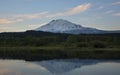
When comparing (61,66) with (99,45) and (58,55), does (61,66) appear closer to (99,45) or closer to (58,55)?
(58,55)

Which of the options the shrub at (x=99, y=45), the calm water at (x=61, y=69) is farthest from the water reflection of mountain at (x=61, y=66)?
the shrub at (x=99, y=45)

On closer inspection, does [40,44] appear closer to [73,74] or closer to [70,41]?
[70,41]

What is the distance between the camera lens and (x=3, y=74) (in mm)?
19578

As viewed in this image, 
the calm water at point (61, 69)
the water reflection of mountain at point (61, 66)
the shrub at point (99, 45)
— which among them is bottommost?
the shrub at point (99, 45)

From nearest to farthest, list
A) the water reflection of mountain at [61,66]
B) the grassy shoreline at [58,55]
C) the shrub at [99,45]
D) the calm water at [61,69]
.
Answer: the calm water at [61,69]
the water reflection of mountain at [61,66]
the grassy shoreline at [58,55]
the shrub at [99,45]

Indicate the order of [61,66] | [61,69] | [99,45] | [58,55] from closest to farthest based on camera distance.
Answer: [61,69] → [61,66] → [58,55] → [99,45]

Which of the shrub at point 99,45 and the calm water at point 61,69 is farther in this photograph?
the shrub at point 99,45

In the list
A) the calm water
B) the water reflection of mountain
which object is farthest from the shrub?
the calm water

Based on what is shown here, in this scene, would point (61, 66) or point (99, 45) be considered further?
point (99, 45)

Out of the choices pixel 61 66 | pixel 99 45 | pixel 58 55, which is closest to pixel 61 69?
pixel 61 66

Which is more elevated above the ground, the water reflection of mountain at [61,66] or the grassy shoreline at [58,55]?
the water reflection of mountain at [61,66]

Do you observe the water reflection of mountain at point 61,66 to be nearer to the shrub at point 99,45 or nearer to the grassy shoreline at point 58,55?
the grassy shoreline at point 58,55

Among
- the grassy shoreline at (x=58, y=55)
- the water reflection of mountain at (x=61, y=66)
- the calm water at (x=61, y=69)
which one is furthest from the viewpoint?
the grassy shoreline at (x=58, y=55)

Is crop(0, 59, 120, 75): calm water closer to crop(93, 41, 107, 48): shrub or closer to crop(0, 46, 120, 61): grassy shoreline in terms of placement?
crop(0, 46, 120, 61): grassy shoreline
